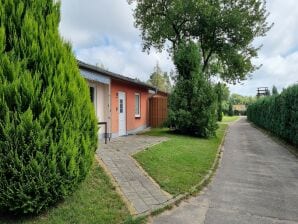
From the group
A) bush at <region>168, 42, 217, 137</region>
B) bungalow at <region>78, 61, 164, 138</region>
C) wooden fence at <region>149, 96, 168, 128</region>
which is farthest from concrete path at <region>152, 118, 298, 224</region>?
wooden fence at <region>149, 96, 168, 128</region>

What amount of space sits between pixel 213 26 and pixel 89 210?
23954 millimetres

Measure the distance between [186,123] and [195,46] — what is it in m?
4.40

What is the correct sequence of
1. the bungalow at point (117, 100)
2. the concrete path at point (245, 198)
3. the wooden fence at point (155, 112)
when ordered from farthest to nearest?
the wooden fence at point (155, 112) < the bungalow at point (117, 100) < the concrete path at point (245, 198)

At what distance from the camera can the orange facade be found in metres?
15.6

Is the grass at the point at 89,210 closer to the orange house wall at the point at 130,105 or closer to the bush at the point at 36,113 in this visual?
the bush at the point at 36,113

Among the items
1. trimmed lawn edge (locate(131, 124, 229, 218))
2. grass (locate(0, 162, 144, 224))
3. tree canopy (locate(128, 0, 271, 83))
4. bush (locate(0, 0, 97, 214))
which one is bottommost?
trimmed lawn edge (locate(131, 124, 229, 218))

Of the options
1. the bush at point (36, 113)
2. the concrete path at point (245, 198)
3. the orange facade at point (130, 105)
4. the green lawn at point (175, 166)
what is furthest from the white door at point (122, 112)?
the bush at point (36, 113)

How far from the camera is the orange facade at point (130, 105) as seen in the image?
51.1ft

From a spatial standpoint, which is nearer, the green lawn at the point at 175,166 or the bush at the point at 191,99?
the green lawn at the point at 175,166

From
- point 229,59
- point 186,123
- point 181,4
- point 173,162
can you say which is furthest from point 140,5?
point 173,162

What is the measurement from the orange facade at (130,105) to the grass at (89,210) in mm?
9380

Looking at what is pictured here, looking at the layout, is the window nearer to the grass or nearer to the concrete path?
the concrete path

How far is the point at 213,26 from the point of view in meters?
26.4

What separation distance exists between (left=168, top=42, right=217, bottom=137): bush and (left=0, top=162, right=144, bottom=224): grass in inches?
443
